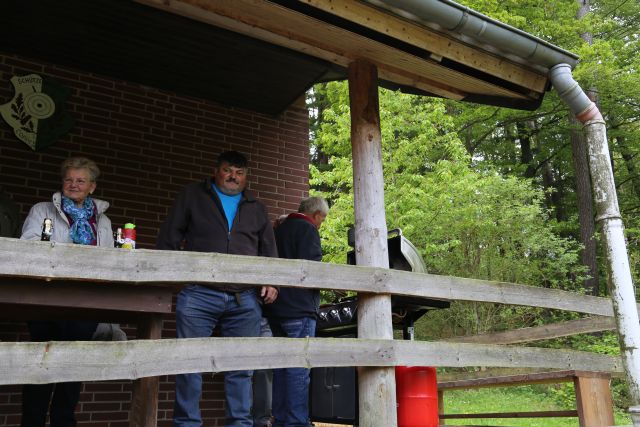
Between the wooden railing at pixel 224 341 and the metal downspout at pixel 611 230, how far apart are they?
1.05 feet

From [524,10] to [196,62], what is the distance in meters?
13.1

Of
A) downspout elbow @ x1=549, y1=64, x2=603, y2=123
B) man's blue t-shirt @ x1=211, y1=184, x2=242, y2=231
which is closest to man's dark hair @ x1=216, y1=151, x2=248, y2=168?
man's blue t-shirt @ x1=211, y1=184, x2=242, y2=231

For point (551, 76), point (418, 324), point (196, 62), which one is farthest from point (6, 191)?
point (418, 324)

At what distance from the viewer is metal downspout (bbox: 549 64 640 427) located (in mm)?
4484

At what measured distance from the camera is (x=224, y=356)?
10.5ft

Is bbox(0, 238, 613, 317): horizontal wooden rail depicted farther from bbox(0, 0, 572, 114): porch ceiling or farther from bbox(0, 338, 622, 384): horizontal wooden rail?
bbox(0, 0, 572, 114): porch ceiling

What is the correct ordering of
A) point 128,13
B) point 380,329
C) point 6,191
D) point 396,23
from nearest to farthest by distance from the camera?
point 380,329 < point 396,23 < point 128,13 < point 6,191

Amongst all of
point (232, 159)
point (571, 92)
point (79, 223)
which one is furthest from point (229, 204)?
point (571, 92)

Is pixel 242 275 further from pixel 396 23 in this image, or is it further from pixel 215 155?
pixel 215 155

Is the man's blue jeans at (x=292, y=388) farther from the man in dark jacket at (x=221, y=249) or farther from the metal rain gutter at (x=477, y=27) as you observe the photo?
the metal rain gutter at (x=477, y=27)

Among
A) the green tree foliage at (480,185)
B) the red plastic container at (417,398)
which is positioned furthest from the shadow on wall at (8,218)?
the green tree foliage at (480,185)

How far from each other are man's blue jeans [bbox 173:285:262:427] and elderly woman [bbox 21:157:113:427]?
2.30 feet

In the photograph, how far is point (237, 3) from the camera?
3977 mm

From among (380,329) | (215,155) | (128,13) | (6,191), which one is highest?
(128,13)
